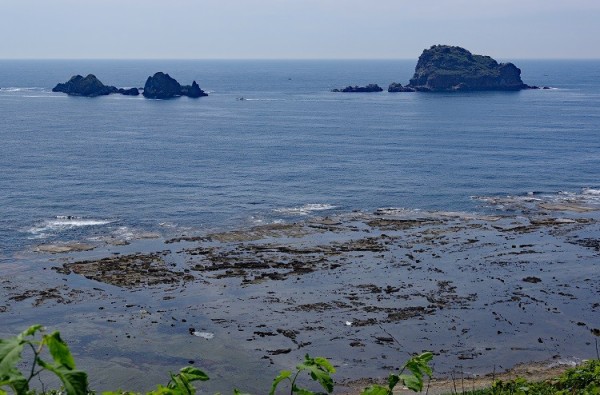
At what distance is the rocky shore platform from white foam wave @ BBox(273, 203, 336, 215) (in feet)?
12.8

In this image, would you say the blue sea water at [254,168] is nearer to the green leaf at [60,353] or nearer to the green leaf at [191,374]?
the green leaf at [191,374]

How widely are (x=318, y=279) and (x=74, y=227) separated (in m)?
32.5

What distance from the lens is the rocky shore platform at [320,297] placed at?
49.7 m

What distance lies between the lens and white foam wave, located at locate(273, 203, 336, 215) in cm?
8850

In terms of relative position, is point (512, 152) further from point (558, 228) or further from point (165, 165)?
point (165, 165)

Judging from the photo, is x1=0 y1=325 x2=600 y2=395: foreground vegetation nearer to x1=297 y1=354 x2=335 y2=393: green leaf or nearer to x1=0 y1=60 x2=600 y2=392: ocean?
x1=297 y1=354 x2=335 y2=393: green leaf

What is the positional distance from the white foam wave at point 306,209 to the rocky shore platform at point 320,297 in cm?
391

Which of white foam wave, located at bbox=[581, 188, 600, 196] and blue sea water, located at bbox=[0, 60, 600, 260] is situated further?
white foam wave, located at bbox=[581, 188, 600, 196]

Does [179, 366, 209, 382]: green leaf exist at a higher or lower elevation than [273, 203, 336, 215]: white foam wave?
higher

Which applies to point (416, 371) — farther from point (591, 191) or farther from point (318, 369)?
point (591, 191)

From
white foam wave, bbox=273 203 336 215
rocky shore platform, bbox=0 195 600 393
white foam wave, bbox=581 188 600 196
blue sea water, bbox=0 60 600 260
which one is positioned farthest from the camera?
white foam wave, bbox=581 188 600 196

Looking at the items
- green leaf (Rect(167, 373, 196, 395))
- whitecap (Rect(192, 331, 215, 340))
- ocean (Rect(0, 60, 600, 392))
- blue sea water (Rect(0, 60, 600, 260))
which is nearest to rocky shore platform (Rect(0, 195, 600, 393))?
whitecap (Rect(192, 331, 215, 340))

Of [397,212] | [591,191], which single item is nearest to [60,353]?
[397,212]

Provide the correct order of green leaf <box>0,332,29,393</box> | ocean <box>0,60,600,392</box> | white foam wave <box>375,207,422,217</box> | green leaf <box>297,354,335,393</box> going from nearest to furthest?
green leaf <box>0,332,29,393</box> < green leaf <box>297,354,335,393</box> < ocean <box>0,60,600,392</box> < white foam wave <box>375,207,422,217</box>
